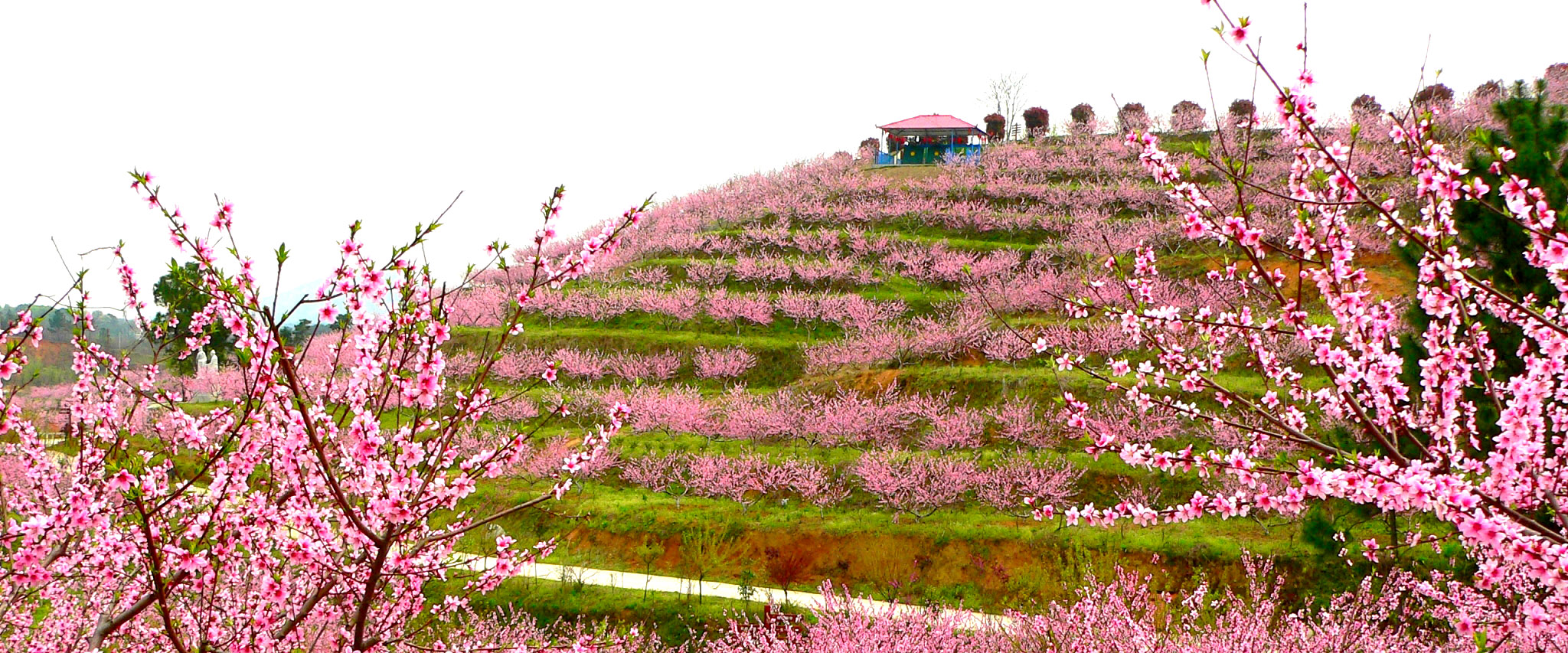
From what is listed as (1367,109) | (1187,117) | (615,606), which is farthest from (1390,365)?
(1187,117)

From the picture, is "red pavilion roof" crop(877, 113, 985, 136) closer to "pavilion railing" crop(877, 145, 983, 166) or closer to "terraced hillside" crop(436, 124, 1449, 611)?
"pavilion railing" crop(877, 145, 983, 166)

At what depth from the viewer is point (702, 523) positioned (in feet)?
56.3

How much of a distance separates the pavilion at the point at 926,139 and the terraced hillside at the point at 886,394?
10546 millimetres

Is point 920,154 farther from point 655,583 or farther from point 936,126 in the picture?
point 655,583

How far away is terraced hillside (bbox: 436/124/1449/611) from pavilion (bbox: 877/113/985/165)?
10.5 meters

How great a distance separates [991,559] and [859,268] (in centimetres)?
2098

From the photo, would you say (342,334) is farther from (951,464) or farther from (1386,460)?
(951,464)

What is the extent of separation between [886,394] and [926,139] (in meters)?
37.3

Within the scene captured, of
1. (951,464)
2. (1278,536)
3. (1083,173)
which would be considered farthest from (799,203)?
(1278,536)

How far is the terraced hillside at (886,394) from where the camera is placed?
15.2 meters

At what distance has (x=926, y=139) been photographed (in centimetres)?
5647

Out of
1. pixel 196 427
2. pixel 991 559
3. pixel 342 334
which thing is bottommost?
pixel 991 559

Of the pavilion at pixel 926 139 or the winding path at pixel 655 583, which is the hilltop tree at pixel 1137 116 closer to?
the pavilion at pixel 926 139

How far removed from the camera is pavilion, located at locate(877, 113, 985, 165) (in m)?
Answer: 55.7
